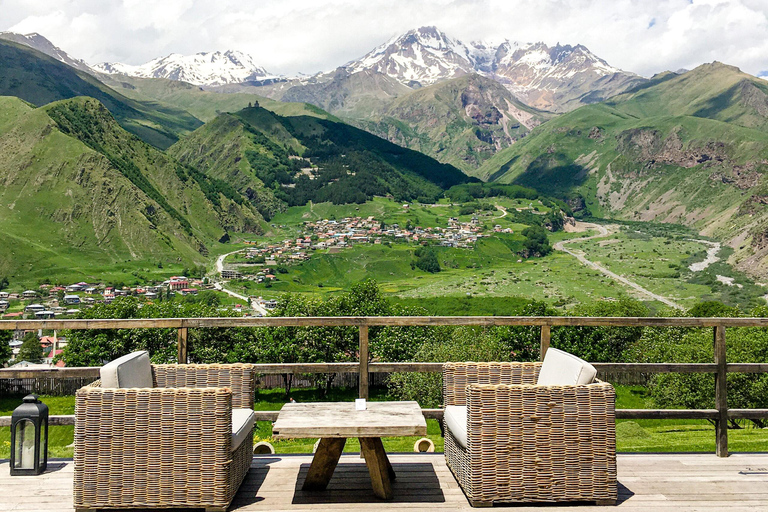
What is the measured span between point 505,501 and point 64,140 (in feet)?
536

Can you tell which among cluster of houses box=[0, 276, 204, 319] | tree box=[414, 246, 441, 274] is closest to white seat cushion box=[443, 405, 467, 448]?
cluster of houses box=[0, 276, 204, 319]

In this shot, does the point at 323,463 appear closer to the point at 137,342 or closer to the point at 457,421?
the point at 457,421

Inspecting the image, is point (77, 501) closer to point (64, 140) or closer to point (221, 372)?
point (221, 372)

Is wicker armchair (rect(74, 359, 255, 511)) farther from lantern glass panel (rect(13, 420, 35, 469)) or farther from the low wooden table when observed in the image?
lantern glass panel (rect(13, 420, 35, 469))

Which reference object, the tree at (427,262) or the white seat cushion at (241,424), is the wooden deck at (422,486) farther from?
the tree at (427,262)

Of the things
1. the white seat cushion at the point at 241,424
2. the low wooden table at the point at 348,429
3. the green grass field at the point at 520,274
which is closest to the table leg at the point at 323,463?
the low wooden table at the point at 348,429

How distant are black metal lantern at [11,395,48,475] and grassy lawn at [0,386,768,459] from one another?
98 centimetres

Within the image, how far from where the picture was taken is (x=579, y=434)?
5203 mm

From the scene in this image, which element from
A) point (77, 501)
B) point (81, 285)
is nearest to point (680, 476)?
point (77, 501)

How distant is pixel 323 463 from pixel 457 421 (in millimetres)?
1227

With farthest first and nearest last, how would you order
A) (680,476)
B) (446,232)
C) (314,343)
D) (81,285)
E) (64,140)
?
(446,232) → (64,140) → (81,285) → (314,343) → (680,476)

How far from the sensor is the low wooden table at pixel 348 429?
483 centimetres

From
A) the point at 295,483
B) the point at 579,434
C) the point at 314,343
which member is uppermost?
the point at 579,434

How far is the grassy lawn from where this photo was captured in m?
7.50
